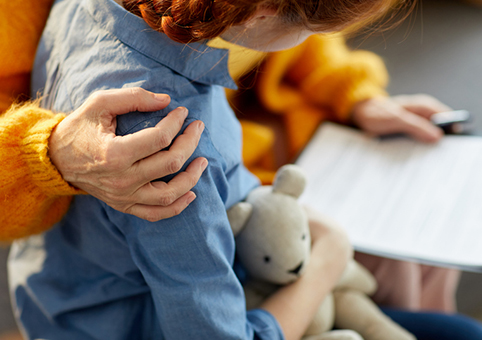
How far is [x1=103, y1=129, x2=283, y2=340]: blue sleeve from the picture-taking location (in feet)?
1.35

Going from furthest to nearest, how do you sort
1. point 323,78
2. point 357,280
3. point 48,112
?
1. point 323,78
2. point 357,280
3. point 48,112

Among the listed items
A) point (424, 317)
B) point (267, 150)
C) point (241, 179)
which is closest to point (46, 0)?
point (241, 179)

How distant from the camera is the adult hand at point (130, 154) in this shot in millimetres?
364

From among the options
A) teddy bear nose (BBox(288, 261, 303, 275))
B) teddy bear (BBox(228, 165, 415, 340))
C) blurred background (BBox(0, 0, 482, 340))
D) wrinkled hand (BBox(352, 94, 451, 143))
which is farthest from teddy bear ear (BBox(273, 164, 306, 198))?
blurred background (BBox(0, 0, 482, 340))

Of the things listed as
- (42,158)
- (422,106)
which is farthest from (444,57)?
(42,158)

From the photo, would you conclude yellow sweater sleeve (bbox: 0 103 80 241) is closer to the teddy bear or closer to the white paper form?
the teddy bear

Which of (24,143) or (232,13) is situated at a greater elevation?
(232,13)

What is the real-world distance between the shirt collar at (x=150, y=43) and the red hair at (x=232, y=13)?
0.04 m

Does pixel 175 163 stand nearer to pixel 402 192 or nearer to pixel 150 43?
pixel 150 43

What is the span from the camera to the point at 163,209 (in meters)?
0.39

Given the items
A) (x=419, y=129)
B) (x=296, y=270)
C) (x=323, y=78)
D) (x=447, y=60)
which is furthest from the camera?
(x=447, y=60)

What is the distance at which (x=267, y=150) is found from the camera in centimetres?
92

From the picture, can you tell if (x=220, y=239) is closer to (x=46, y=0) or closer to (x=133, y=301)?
(x=133, y=301)

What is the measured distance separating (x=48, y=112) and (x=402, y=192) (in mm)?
652
